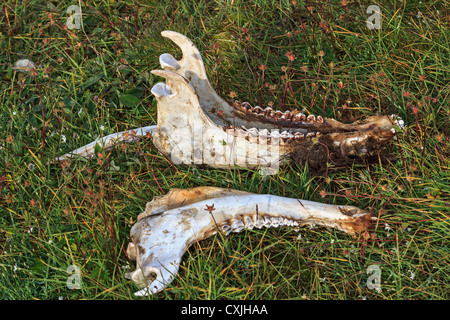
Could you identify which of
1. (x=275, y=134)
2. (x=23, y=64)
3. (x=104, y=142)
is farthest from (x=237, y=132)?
(x=23, y=64)

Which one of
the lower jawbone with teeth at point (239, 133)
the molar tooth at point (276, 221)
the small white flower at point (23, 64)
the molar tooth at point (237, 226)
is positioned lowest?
the molar tooth at point (237, 226)

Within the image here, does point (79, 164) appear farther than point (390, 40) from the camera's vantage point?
No

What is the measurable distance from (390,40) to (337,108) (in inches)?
27.0

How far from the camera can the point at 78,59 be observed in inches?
166

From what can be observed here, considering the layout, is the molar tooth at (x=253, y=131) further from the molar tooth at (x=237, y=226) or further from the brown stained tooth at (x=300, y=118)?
the molar tooth at (x=237, y=226)

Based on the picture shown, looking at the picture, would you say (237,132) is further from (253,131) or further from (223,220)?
(223,220)

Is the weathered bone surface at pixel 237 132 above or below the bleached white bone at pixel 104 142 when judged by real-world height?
above

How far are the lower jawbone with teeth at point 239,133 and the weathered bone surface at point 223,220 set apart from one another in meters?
0.32

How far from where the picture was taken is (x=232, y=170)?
11.1 feet

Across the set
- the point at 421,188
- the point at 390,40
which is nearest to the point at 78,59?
the point at 390,40

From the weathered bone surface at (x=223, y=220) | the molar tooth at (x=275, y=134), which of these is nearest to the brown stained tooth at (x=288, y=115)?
the molar tooth at (x=275, y=134)

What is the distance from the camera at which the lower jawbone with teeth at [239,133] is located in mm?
3193

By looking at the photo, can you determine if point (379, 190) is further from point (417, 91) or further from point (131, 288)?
point (131, 288)

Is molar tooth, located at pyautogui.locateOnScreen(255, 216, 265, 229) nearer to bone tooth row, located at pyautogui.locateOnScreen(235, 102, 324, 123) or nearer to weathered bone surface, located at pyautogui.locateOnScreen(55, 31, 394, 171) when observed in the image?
weathered bone surface, located at pyautogui.locateOnScreen(55, 31, 394, 171)
